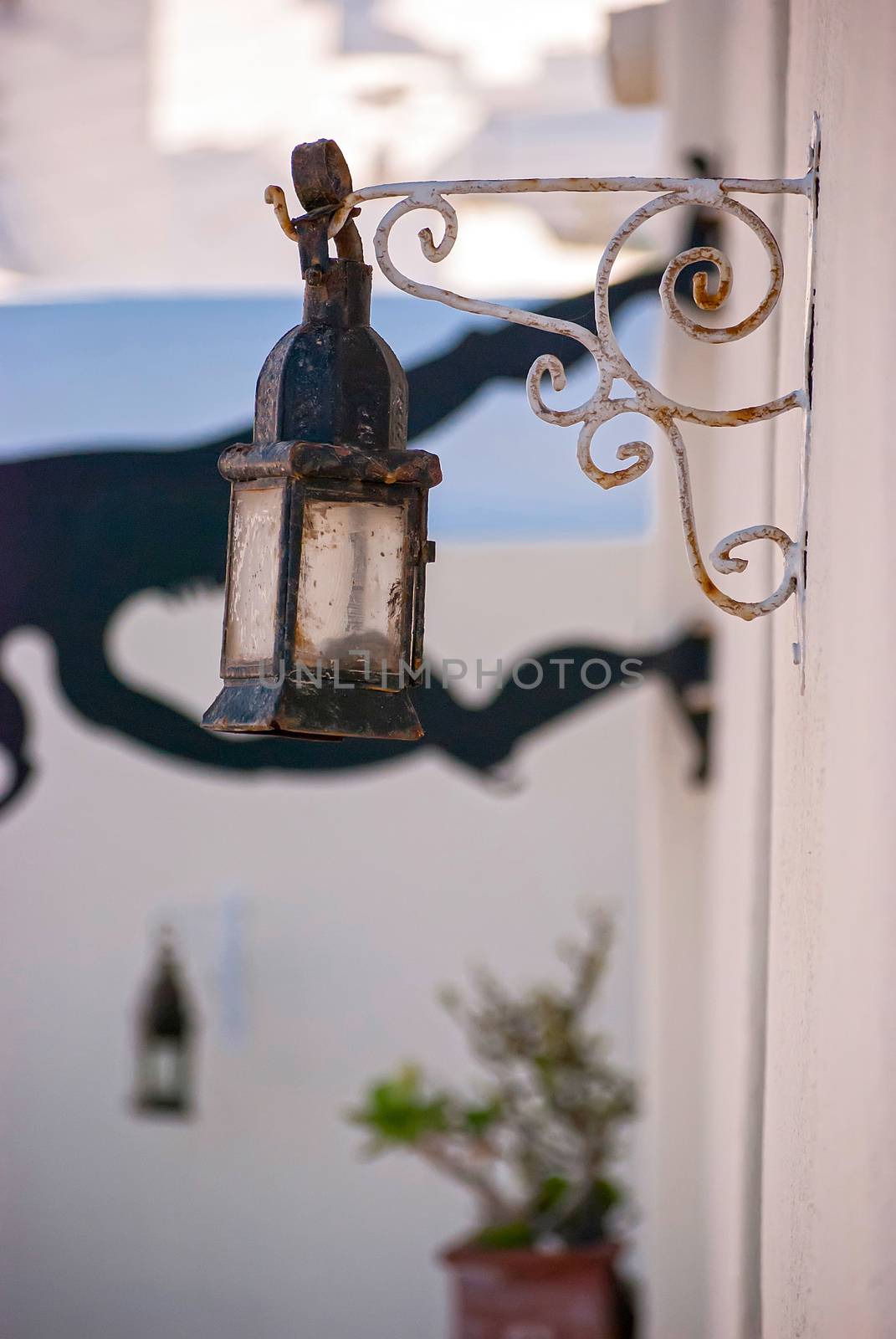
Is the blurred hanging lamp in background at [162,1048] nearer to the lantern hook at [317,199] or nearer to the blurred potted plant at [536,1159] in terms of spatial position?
the blurred potted plant at [536,1159]

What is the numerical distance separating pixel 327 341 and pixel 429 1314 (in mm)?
3910

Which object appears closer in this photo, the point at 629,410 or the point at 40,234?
the point at 629,410

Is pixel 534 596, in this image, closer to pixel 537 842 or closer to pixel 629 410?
pixel 537 842

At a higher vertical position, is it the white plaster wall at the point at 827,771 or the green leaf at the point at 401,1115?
the white plaster wall at the point at 827,771

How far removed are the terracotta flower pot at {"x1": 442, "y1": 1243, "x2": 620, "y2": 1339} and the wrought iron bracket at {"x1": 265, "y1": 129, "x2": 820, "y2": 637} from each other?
8.52 feet

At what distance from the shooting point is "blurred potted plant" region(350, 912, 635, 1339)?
130 inches

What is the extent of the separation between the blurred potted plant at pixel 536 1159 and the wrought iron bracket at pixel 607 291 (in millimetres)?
2620

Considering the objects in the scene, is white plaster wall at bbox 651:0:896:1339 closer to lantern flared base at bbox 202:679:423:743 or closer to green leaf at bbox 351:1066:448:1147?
lantern flared base at bbox 202:679:423:743

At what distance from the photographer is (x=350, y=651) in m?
1.04

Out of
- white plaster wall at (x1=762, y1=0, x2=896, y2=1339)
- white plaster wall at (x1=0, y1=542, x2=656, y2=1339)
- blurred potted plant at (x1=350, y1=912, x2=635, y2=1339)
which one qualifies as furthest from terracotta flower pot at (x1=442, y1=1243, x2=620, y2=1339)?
white plaster wall at (x1=762, y1=0, x2=896, y2=1339)

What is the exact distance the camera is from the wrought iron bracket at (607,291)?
1058 mm

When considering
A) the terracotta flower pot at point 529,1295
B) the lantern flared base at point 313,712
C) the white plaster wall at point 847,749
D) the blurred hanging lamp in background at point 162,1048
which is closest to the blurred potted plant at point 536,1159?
the terracotta flower pot at point 529,1295

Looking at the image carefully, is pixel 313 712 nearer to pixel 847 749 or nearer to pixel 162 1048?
pixel 847 749

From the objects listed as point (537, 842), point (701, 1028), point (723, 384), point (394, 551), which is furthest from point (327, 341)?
point (537, 842)
